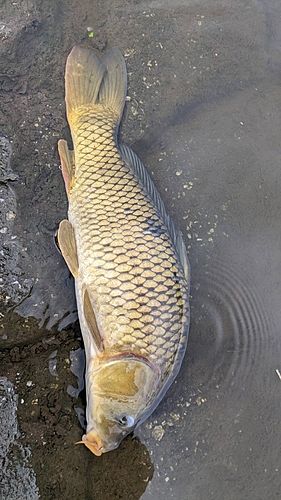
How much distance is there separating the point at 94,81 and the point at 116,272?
1.40 m

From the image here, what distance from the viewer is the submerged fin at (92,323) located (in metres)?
A: 2.46

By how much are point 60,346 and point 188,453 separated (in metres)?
0.95

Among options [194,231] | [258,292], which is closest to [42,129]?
[194,231]

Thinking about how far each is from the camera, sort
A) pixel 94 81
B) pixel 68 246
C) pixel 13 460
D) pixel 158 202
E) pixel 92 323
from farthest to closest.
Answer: pixel 94 81 → pixel 158 202 → pixel 68 246 → pixel 92 323 → pixel 13 460

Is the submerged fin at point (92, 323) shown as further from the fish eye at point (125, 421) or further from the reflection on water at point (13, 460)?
the reflection on water at point (13, 460)

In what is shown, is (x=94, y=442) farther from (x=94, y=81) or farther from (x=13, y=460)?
(x=94, y=81)

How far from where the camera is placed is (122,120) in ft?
11.1

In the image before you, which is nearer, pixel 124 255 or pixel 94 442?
pixel 94 442

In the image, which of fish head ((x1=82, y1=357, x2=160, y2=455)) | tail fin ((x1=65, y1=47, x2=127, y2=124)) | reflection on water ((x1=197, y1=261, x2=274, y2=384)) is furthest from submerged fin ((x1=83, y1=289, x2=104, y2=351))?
tail fin ((x1=65, y1=47, x2=127, y2=124))

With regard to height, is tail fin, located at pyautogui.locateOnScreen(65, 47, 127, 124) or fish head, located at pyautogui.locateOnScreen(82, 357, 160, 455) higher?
tail fin, located at pyautogui.locateOnScreen(65, 47, 127, 124)

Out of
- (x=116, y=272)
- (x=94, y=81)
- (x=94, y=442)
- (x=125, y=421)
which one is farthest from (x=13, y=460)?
(x=94, y=81)

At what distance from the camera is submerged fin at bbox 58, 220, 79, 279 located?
267 centimetres

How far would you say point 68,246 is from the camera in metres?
2.70

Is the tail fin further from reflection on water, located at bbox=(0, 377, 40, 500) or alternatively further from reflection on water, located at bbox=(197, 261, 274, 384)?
reflection on water, located at bbox=(0, 377, 40, 500)
